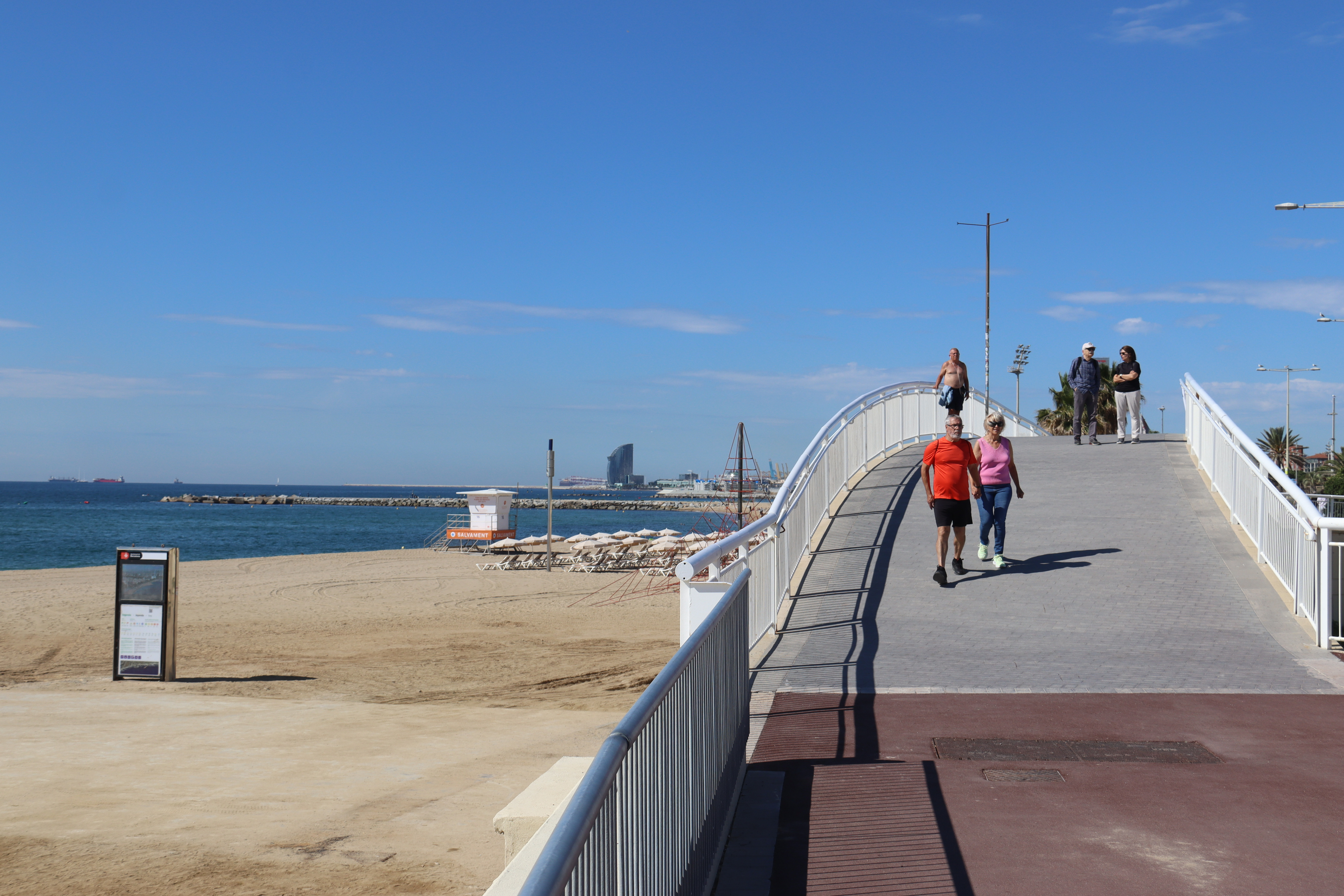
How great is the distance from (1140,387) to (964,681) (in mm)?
12795

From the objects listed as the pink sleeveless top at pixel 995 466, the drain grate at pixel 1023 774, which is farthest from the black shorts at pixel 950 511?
the drain grate at pixel 1023 774

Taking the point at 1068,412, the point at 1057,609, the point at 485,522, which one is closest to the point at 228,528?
the point at 485,522

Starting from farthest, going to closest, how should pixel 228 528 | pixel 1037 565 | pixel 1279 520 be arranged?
pixel 228 528 → pixel 1037 565 → pixel 1279 520

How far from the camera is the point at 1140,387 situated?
61.7ft

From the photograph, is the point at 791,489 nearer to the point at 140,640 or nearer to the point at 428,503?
the point at 140,640

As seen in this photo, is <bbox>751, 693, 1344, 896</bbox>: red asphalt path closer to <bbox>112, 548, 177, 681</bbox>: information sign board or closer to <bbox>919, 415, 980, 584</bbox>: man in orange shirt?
<bbox>919, 415, 980, 584</bbox>: man in orange shirt

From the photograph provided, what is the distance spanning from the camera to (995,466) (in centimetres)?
1166

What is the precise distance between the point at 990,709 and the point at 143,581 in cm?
998

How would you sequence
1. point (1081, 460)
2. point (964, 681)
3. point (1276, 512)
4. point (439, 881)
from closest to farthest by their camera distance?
point (439, 881) → point (964, 681) → point (1276, 512) → point (1081, 460)

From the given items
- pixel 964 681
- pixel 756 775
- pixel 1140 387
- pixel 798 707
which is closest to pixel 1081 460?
pixel 1140 387

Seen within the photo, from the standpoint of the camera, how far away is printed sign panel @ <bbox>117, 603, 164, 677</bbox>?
1250cm

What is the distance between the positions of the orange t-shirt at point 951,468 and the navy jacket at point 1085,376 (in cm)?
837

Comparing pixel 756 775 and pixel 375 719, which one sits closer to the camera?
pixel 756 775

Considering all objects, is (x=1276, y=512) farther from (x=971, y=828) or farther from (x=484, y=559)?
(x=484, y=559)
